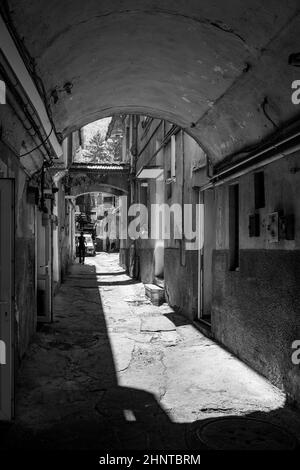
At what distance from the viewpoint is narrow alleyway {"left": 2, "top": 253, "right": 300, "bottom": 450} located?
4.16 m

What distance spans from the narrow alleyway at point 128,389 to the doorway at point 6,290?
19.9 inches

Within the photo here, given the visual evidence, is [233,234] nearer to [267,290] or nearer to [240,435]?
[267,290]

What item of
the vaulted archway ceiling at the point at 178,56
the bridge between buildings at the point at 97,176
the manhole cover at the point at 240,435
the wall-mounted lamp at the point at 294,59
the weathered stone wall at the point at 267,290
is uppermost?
the bridge between buildings at the point at 97,176

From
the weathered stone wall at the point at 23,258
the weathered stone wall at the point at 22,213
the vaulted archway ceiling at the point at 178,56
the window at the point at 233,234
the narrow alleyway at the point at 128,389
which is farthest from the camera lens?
the window at the point at 233,234

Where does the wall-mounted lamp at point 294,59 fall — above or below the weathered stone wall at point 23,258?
above

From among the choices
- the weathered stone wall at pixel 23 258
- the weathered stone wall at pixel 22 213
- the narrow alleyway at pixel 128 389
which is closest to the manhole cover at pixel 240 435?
the narrow alleyway at pixel 128 389

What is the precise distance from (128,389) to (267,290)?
2203 mm

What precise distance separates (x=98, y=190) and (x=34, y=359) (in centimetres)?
1765

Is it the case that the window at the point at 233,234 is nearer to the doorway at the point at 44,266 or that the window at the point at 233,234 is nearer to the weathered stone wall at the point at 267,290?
the weathered stone wall at the point at 267,290

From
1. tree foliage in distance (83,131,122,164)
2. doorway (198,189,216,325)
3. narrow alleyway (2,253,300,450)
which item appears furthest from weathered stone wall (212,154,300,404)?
tree foliage in distance (83,131,122,164)

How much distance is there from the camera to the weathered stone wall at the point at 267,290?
4.95 meters

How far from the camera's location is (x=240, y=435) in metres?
4.15

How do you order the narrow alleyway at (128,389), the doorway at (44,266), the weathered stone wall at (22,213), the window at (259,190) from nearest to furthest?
the narrow alleyway at (128,389) → the weathered stone wall at (22,213) → the window at (259,190) → the doorway at (44,266)

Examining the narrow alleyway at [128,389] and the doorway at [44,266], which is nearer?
the narrow alleyway at [128,389]
